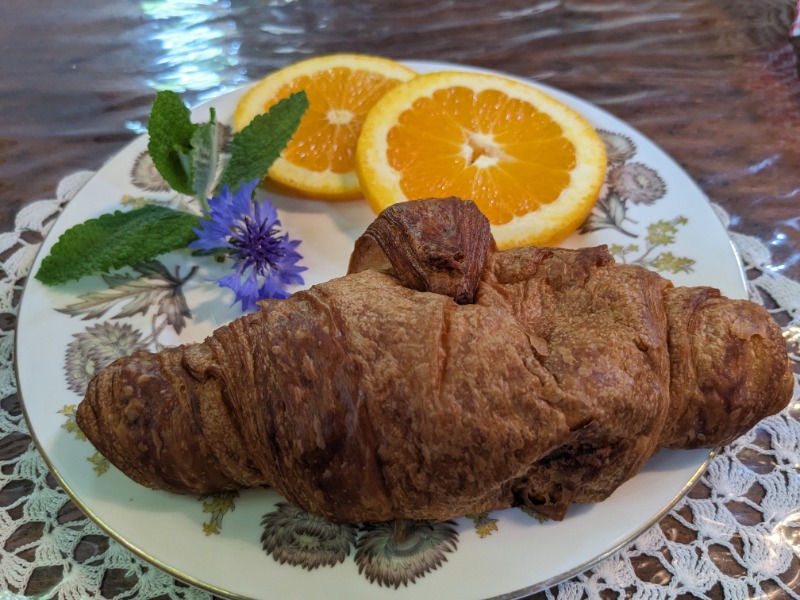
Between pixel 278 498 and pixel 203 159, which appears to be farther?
pixel 203 159

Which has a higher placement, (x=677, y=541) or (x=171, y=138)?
(x=171, y=138)

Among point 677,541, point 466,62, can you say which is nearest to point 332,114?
point 466,62

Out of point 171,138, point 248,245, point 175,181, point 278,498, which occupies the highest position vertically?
point 171,138

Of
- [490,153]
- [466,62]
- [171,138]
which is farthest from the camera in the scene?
[466,62]

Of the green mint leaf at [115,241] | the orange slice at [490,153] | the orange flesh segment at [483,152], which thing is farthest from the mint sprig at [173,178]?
the orange flesh segment at [483,152]

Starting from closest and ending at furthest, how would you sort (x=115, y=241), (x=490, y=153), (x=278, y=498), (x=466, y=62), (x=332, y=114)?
(x=278, y=498) < (x=115, y=241) < (x=490, y=153) < (x=332, y=114) < (x=466, y=62)

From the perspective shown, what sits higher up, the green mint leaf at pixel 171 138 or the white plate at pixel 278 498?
the green mint leaf at pixel 171 138

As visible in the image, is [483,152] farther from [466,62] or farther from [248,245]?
[466,62]

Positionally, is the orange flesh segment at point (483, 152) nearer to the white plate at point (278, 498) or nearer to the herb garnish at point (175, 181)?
the white plate at point (278, 498)

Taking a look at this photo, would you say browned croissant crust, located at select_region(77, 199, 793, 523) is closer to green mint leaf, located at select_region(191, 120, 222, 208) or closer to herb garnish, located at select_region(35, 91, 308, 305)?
herb garnish, located at select_region(35, 91, 308, 305)
